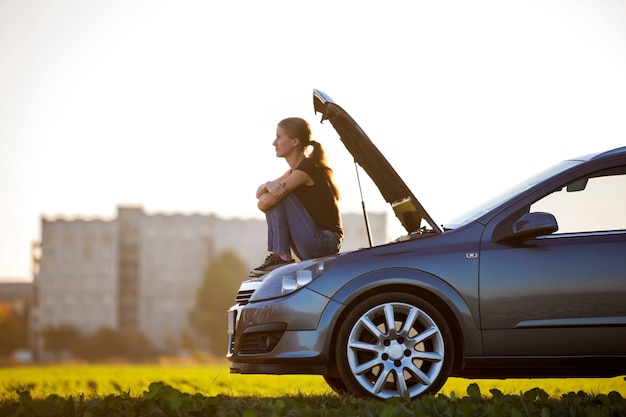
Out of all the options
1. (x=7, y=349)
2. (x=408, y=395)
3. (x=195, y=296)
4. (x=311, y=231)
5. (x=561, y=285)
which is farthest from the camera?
(x=7, y=349)

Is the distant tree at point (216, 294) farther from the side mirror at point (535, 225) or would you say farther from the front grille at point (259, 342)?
the side mirror at point (535, 225)

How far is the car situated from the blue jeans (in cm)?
116

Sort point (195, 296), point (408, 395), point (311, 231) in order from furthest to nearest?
point (195, 296)
point (311, 231)
point (408, 395)

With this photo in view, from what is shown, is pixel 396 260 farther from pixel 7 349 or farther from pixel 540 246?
pixel 7 349

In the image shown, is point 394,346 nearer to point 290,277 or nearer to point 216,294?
point 290,277

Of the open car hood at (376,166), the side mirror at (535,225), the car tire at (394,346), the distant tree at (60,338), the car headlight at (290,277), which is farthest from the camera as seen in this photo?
the distant tree at (60,338)

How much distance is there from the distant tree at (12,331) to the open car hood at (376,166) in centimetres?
13906

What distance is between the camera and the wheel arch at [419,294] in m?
A: 6.83

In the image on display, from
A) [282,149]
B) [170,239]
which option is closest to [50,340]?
[170,239]

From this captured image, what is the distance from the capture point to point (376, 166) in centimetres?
785

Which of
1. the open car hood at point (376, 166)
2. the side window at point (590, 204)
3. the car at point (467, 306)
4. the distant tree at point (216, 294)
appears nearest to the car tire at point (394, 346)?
the car at point (467, 306)

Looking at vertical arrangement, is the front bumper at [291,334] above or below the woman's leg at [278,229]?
below

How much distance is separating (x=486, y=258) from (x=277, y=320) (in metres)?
1.45

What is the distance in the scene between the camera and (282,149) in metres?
8.73
